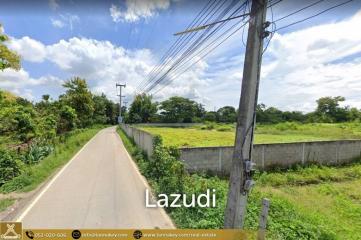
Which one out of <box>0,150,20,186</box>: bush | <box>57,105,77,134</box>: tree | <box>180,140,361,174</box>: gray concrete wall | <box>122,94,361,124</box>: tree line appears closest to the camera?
<box>0,150,20,186</box>: bush

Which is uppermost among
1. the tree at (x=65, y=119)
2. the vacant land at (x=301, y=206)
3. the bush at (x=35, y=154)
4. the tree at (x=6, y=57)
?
the tree at (x=6, y=57)

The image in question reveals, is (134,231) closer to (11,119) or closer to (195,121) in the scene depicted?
(11,119)

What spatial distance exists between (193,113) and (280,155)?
75.8 meters

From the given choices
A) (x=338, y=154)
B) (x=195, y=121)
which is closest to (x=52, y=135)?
(x=338, y=154)

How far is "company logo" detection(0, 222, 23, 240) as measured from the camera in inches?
244

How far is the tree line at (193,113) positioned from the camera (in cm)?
7275

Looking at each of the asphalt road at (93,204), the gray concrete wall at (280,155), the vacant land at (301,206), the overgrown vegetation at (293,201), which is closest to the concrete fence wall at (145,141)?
the overgrown vegetation at (293,201)

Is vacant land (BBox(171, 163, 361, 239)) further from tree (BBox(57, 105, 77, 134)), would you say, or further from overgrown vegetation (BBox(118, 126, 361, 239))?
tree (BBox(57, 105, 77, 134))

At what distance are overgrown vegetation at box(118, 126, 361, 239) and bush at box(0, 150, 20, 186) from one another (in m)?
5.48

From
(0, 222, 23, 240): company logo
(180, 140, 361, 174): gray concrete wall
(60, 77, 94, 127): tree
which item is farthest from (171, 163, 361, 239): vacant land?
(60, 77, 94, 127): tree

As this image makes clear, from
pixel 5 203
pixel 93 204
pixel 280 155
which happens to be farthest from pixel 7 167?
pixel 280 155

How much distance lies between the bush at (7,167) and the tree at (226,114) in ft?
255

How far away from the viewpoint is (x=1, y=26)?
11172 mm

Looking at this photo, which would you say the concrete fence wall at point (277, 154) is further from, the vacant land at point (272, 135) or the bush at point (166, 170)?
the vacant land at point (272, 135)
